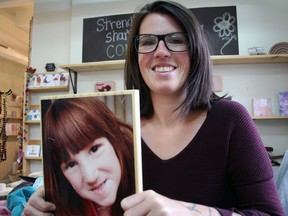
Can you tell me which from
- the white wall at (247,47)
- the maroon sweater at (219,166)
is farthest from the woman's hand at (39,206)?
the white wall at (247,47)

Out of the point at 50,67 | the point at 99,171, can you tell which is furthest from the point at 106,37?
the point at 99,171

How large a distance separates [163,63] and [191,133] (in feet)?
0.67

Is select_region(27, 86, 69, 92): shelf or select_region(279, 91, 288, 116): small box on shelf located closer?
select_region(279, 91, 288, 116): small box on shelf

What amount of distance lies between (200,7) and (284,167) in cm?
178

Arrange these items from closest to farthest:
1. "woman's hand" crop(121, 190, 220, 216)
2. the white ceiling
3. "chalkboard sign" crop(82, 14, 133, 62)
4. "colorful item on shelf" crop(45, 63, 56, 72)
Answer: "woman's hand" crop(121, 190, 220, 216) → "chalkboard sign" crop(82, 14, 133, 62) → "colorful item on shelf" crop(45, 63, 56, 72) → the white ceiling

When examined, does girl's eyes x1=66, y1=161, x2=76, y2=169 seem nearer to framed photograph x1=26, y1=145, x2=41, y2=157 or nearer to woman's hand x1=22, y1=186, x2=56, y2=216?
woman's hand x1=22, y1=186, x2=56, y2=216

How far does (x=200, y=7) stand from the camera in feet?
7.43

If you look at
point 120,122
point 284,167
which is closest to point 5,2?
point 120,122

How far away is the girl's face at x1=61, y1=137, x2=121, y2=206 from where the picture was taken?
18.0 inches

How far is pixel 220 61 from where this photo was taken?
2.15 m

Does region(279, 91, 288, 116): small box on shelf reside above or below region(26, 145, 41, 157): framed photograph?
above

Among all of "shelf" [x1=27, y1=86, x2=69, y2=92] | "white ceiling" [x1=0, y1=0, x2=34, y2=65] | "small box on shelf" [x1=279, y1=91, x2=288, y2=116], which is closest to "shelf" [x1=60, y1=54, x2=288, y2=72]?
"shelf" [x1=27, y1=86, x2=69, y2=92]

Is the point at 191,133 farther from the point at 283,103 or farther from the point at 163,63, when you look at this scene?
the point at 283,103

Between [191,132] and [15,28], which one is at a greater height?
[15,28]
